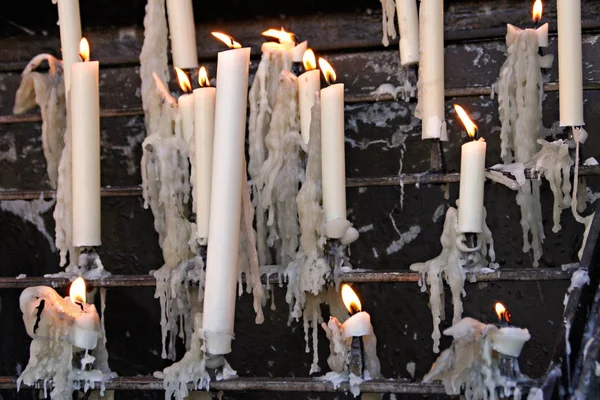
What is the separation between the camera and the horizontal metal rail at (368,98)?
946mm

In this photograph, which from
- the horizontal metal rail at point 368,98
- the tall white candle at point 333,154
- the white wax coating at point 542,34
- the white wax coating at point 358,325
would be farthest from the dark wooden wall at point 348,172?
the white wax coating at point 358,325

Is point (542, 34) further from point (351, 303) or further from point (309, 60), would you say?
point (351, 303)

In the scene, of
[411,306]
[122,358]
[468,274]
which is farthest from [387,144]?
[122,358]

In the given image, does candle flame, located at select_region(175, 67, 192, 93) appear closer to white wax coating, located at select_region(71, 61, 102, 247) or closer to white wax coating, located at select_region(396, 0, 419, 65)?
white wax coating, located at select_region(71, 61, 102, 247)

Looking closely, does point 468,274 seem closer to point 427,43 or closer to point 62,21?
point 427,43

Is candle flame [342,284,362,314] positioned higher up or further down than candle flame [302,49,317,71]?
further down

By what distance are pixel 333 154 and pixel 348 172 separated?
27 centimetres

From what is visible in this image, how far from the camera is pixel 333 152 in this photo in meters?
0.77

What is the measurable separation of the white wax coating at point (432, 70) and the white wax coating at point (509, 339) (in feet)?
0.75

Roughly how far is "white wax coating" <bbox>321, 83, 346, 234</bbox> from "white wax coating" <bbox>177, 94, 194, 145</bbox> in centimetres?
14

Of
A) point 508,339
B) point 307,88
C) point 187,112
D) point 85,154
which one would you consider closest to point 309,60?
point 307,88

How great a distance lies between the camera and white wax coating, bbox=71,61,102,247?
79 cm

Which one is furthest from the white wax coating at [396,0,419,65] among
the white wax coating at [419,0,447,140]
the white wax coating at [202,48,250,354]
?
the white wax coating at [202,48,250,354]

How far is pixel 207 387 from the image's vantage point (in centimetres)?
72
